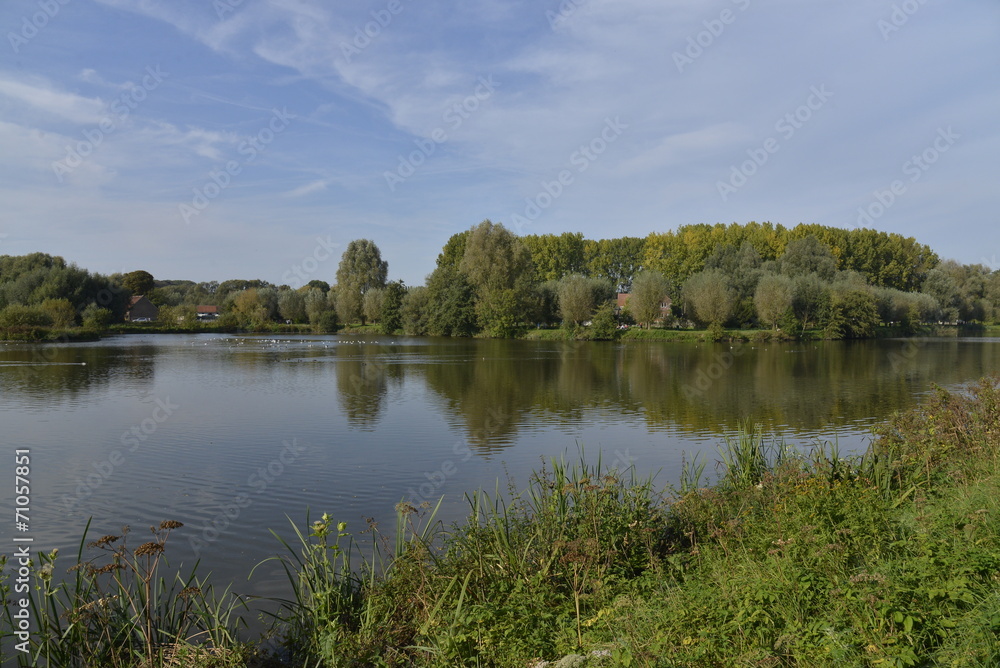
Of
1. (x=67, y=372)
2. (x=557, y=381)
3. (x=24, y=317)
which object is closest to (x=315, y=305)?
(x=24, y=317)

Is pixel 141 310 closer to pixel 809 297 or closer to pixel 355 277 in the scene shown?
pixel 355 277

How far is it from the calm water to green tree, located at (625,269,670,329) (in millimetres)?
31297

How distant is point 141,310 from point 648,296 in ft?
225

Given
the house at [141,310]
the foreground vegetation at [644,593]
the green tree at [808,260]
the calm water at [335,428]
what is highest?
the green tree at [808,260]

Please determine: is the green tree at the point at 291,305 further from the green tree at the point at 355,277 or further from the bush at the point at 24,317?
the bush at the point at 24,317

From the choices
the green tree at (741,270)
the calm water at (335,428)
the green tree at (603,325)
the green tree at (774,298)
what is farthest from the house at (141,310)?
the green tree at (774,298)

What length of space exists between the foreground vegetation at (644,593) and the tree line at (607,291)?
55.9 meters

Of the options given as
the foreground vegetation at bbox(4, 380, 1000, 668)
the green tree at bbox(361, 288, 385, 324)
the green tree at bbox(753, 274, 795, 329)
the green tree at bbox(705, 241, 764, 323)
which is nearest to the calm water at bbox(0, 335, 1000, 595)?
the foreground vegetation at bbox(4, 380, 1000, 668)

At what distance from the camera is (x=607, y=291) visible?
6894 cm

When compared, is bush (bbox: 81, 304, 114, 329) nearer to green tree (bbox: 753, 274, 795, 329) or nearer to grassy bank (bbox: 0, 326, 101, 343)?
grassy bank (bbox: 0, 326, 101, 343)

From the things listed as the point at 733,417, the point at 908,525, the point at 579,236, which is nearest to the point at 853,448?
the point at 733,417

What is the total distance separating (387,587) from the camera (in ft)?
18.3

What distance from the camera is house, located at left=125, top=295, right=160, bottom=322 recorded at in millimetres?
88125

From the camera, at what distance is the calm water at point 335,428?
9445 mm
